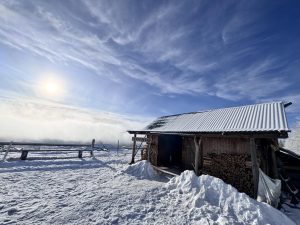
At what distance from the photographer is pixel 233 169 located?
30.0ft

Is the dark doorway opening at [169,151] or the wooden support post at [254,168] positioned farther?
the dark doorway opening at [169,151]

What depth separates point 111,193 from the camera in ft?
22.9

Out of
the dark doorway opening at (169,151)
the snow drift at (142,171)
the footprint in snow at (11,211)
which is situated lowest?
the footprint in snow at (11,211)

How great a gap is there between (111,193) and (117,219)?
190 centimetres

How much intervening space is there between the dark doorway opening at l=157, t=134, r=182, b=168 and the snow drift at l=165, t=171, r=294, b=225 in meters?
6.79

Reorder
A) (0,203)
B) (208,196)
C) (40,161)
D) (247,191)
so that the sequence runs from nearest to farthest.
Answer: (0,203), (208,196), (247,191), (40,161)

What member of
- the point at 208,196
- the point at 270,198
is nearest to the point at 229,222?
the point at 208,196

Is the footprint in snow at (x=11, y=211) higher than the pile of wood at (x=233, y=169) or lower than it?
lower

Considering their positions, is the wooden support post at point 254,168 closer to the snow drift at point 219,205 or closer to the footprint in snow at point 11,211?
the snow drift at point 219,205

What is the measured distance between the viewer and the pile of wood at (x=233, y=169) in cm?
862

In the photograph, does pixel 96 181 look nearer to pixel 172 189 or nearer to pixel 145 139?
pixel 172 189

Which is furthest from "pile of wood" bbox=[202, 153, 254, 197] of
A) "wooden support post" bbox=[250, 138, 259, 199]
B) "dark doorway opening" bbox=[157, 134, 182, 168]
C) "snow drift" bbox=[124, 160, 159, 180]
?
"dark doorway opening" bbox=[157, 134, 182, 168]

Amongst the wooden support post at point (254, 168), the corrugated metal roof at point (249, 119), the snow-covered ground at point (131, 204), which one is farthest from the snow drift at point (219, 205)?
the corrugated metal roof at point (249, 119)

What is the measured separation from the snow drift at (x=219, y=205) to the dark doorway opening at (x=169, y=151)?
6787 mm
